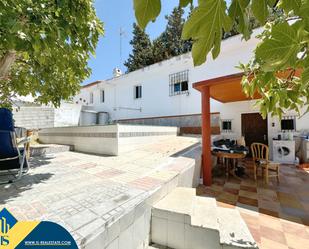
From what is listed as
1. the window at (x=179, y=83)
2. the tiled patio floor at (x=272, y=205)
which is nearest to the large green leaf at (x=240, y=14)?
the tiled patio floor at (x=272, y=205)

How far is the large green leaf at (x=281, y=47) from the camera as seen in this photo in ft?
1.74

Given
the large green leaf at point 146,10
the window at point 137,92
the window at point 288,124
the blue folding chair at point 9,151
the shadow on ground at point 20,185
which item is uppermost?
the window at point 137,92

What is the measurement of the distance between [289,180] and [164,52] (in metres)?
18.2

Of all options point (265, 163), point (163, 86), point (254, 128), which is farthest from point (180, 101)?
point (265, 163)

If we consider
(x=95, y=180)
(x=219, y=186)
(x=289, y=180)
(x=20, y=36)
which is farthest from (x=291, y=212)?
(x=20, y=36)

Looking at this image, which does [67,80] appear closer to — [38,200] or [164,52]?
[38,200]

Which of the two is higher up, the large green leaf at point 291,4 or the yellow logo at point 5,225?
the large green leaf at point 291,4

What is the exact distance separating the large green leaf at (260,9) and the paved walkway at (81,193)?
6.02 ft

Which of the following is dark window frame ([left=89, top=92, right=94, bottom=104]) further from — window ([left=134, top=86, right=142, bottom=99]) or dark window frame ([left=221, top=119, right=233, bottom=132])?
dark window frame ([left=221, top=119, right=233, bottom=132])

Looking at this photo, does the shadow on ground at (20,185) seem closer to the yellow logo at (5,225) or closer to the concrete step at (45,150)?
the yellow logo at (5,225)

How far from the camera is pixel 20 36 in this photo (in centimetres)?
189

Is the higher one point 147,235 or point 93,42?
point 93,42

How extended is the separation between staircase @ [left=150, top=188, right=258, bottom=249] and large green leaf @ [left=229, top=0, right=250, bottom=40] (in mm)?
2250

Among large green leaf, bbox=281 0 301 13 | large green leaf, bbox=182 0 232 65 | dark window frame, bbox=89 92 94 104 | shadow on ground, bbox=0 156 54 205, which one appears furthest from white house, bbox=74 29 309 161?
large green leaf, bbox=182 0 232 65
